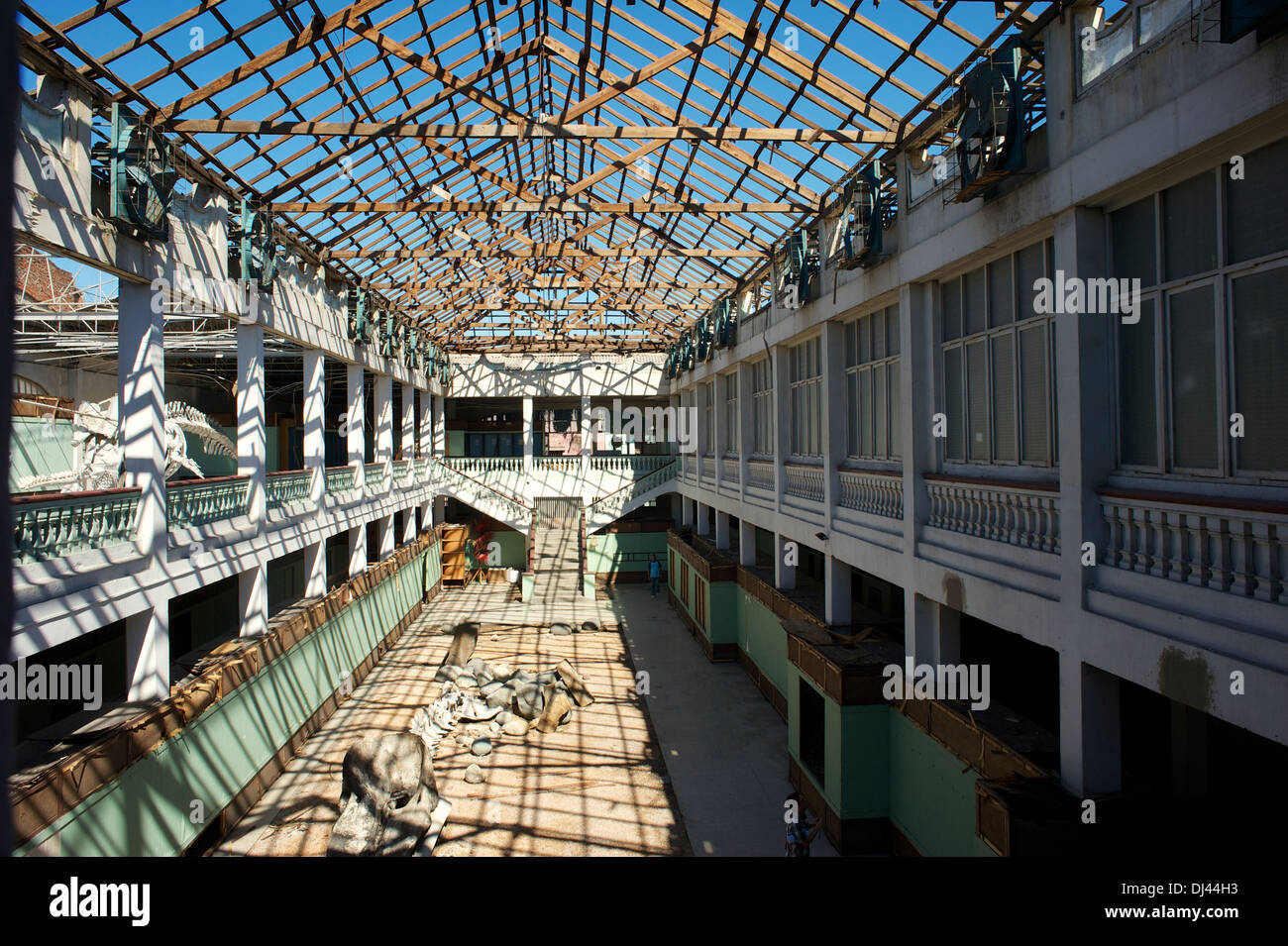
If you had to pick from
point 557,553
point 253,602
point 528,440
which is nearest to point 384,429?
point 528,440

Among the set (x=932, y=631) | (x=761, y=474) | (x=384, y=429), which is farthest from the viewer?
(x=384, y=429)

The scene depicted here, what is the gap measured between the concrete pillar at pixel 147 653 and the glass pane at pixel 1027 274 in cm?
1088

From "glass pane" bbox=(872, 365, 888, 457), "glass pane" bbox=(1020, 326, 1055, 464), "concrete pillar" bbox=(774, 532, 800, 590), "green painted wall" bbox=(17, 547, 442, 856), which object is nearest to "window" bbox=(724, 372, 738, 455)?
"concrete pillar" bbox=(774, 532, 800, 590)

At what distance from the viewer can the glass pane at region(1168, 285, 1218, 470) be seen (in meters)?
5.75

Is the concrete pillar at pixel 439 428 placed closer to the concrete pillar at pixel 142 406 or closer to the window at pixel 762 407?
the window at pixel 762 407

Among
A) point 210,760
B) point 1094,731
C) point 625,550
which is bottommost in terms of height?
point 210,760

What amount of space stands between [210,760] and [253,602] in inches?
130

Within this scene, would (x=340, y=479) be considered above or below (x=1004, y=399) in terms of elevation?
below

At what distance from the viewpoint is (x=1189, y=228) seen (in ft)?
19.2

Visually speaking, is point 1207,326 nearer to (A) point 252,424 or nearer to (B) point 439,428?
(A) point 252,424

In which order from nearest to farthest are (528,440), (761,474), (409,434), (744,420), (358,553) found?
(761,474) → (744,420) → (358,553) → (409,434) → (528,440)

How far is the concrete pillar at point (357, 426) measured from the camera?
19828mm

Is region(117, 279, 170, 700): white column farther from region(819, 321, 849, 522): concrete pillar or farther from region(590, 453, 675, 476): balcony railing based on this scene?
region(590, 453, 675, 476): balcony railing

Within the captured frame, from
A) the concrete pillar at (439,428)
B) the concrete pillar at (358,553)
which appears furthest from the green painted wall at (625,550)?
the concrete pillar at (358,553)
